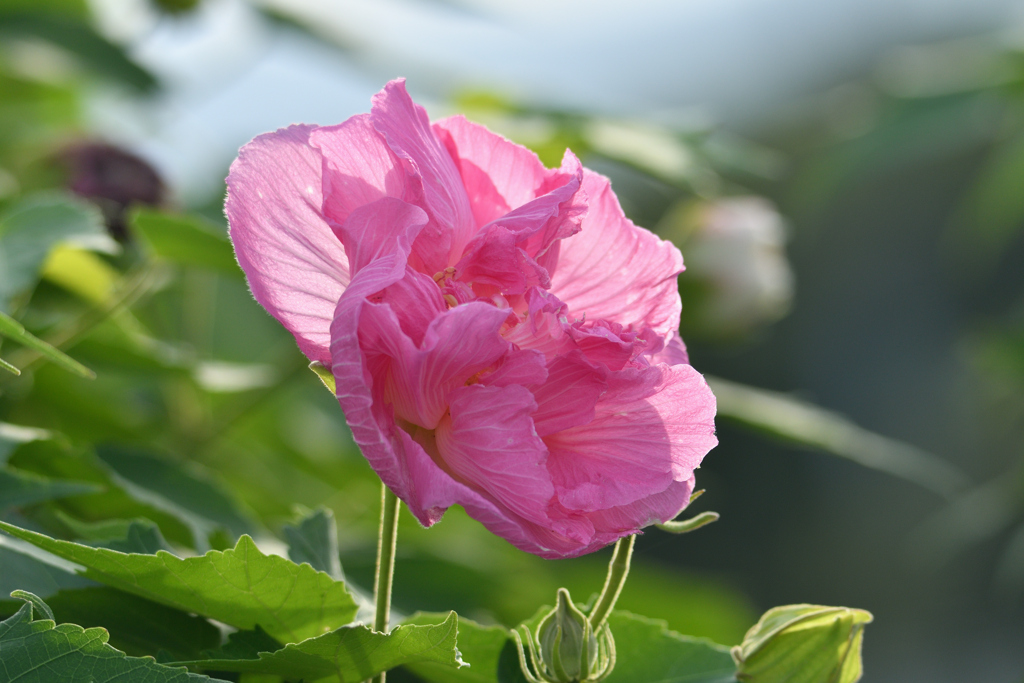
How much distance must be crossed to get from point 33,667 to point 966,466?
309cm

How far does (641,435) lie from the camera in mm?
261

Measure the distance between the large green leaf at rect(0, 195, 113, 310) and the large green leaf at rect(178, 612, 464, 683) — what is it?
6.6 inches

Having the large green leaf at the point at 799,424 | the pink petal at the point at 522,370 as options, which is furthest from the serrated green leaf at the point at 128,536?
the large green leaf at the point at 799,424

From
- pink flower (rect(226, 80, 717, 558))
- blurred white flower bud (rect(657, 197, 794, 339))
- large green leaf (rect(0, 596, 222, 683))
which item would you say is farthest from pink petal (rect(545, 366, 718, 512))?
blurred white flower bud (rect(657, 197, 794, 339))

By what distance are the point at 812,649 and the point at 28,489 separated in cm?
24

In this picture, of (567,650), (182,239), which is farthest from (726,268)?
(567,650)

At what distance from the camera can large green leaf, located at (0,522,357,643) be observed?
0.24 metres

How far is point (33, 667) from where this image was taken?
223mm

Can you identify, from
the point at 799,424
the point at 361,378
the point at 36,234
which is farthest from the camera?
the point at 799,424

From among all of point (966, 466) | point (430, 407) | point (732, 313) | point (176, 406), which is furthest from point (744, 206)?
point (966, 466)

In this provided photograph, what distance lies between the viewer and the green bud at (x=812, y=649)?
0.28 m

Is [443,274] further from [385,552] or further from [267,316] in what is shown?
[267,316]

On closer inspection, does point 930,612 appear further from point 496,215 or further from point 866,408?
point 496,215

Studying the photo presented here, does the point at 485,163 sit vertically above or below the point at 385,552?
above
